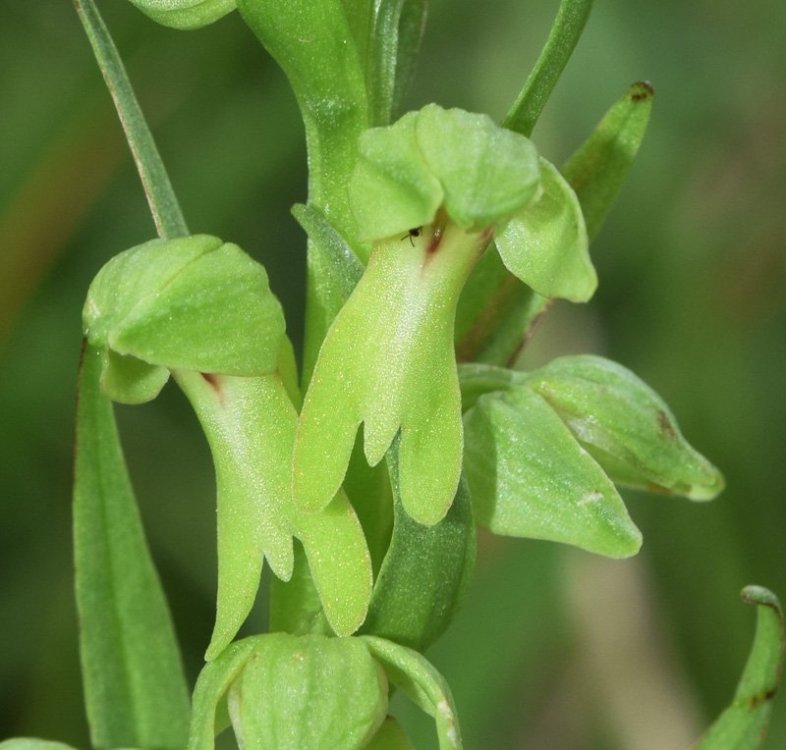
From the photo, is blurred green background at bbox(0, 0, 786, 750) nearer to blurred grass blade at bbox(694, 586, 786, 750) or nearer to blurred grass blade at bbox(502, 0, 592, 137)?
blurred grass blade at bbox(694, 586, 786, 750)

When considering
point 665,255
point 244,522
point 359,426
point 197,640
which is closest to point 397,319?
point 359,426

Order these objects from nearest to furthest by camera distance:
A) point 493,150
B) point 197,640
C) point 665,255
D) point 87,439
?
point 493,150 < point 87,439 < point 197,640 < point 665,255

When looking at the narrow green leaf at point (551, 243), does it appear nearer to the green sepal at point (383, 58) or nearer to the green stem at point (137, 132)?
the green sepal at point (383, 58)

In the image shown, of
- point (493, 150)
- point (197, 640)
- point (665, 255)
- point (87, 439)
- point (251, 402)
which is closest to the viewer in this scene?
point (493, 150)

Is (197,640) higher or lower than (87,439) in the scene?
lower

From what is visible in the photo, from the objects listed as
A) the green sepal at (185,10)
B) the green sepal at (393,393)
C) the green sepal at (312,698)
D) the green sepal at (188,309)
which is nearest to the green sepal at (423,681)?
the green sepal at (312,698)

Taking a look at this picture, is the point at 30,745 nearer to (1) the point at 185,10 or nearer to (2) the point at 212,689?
Result: (2) the point at 212,689

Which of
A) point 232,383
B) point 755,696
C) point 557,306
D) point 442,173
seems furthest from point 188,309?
point 557,306

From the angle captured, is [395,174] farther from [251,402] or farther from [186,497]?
[186,497]
